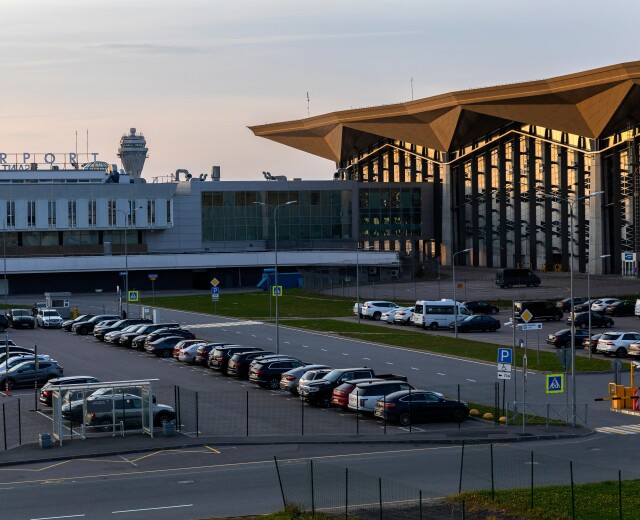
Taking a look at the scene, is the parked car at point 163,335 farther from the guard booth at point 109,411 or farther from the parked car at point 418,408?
the parked car at point 418,408

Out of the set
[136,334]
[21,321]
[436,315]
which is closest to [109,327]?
[136,334]

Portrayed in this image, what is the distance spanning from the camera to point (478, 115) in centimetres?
13262

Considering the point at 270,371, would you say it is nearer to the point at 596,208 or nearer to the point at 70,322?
the point at 70,322

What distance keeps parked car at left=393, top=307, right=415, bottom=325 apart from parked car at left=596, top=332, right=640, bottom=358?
20957 millimetres

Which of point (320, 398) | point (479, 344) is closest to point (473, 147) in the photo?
point (479, 344)

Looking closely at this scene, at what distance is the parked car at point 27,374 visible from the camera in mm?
53344

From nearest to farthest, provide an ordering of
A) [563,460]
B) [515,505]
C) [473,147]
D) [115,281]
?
[515,505] < [563,460] < [115,281] < [473,147]

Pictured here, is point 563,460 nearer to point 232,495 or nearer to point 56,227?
point 232,495

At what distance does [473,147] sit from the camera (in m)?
141

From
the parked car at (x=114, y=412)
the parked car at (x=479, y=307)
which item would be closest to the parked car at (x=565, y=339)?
the parked car at (x=479, y=307)

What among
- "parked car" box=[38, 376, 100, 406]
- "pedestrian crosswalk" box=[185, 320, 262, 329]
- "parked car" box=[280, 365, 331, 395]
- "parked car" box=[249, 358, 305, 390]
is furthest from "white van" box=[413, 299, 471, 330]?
"parked car" box=[38, 376, 100, 406]

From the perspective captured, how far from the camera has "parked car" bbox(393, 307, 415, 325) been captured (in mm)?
83000

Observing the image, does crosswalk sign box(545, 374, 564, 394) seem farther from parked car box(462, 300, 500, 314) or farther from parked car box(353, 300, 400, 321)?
parked car box(462, 300, 500, 314)

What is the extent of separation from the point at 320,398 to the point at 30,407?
38.3 ft
